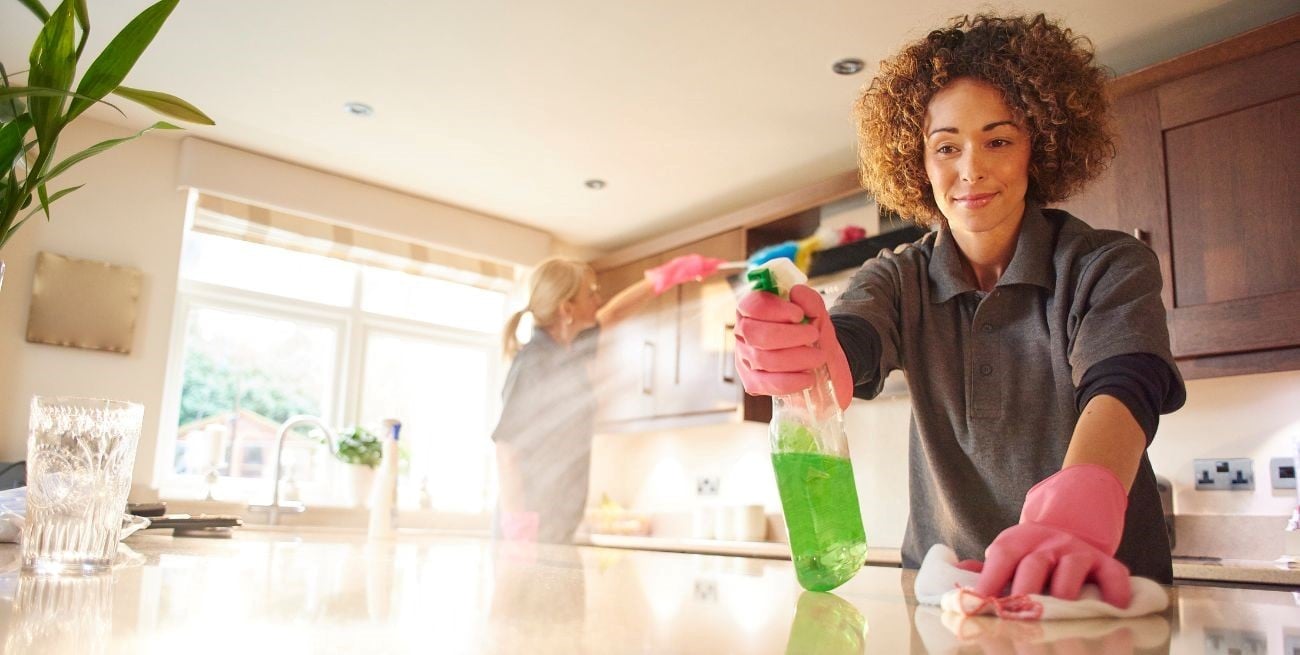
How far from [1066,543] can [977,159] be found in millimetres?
634

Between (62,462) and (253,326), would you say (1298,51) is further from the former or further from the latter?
(253,326)

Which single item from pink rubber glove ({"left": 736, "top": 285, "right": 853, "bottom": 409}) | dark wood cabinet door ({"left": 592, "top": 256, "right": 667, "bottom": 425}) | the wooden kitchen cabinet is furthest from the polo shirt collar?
dark wood cabinet door ({"left": 592, "top": 256, "right": 667, "bottom": 425})

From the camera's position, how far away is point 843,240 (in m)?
3.55

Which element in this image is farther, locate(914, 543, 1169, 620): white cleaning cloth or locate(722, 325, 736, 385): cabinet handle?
locate(722, 325, 736, 385): cabinet handle

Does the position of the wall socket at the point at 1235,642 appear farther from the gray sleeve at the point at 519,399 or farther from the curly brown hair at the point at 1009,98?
the gray sleeve at the point at 519,399

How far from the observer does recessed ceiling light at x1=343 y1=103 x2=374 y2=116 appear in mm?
3584

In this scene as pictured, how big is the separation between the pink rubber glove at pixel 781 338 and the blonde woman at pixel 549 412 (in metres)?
2.23

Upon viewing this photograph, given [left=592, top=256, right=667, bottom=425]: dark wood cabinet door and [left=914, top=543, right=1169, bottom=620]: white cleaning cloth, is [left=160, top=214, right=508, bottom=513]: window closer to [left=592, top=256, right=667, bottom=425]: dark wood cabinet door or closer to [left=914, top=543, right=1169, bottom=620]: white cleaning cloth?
[left=592, top=256, right=667, bottom=425]: dark wood cabinet door

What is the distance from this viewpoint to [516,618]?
1.51 feet

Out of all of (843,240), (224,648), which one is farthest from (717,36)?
(224,648)

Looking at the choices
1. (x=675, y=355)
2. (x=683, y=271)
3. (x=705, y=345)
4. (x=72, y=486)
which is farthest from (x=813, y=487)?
(x=675, y=355)

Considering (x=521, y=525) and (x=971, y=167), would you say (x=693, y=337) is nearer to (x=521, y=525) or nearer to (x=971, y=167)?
(x=521, y=525)

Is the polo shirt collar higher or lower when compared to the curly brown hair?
lower

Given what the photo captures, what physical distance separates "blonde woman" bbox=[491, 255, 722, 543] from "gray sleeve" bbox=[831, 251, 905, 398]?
6.52ft
